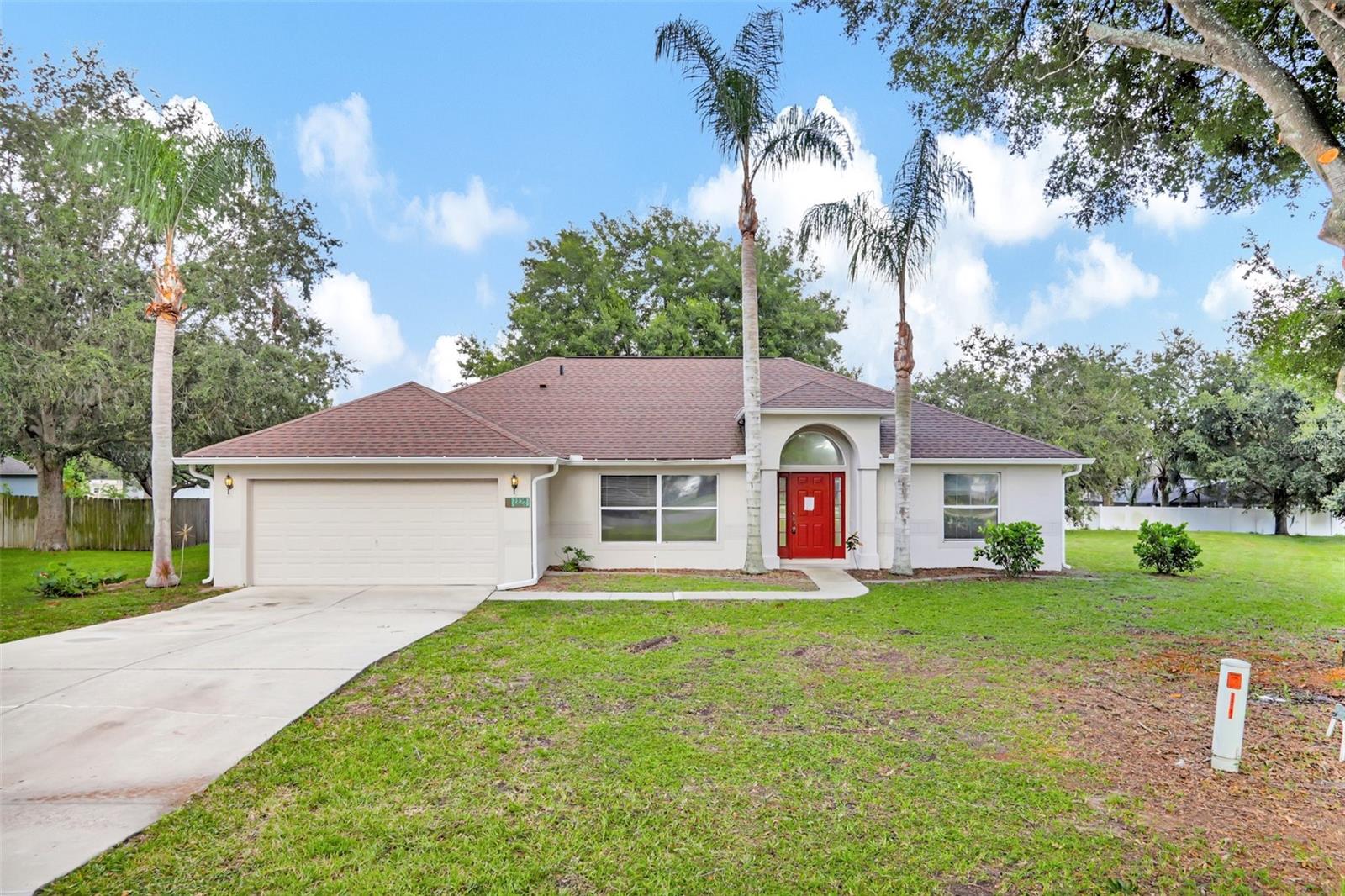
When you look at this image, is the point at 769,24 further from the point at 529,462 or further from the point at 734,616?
the point at 734,616

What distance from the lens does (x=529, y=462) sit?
11555mm

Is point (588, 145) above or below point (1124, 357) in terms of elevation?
above

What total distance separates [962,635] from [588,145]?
1957cm

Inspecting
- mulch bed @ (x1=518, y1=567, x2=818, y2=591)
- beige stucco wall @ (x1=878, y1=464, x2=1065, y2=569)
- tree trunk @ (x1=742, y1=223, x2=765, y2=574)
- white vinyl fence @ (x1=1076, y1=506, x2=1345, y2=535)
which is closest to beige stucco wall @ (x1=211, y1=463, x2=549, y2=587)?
mulch bed @ (x1=518, y1=567, x2=818, y2=591)

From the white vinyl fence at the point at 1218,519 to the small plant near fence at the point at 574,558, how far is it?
26.1m

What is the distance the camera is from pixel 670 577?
1249 cm

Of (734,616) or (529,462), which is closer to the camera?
(734,616)

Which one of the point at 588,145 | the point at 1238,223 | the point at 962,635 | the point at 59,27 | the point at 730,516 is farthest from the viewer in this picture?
the point at 588,145

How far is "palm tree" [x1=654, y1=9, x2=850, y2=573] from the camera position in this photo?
1218 cm

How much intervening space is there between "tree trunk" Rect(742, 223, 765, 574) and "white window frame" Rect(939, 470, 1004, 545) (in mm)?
4563

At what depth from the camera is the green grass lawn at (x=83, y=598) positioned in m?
8.59

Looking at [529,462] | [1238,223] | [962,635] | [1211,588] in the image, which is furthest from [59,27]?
[1211,588]

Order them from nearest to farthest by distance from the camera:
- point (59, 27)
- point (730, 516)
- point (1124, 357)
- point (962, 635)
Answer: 1. point (962, 635)
2. point (730, 516)
3. point (59, 27)
4. point (1124, 357)

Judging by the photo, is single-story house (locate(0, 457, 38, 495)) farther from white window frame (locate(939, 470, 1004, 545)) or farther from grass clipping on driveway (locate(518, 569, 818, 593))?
white window frame (locate(939, 470, 1004, 545))
